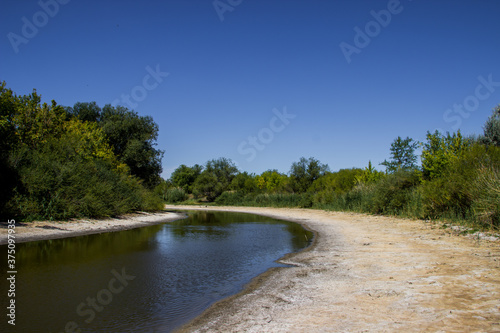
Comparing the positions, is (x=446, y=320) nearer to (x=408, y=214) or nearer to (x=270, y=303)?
(x=270, y=303)

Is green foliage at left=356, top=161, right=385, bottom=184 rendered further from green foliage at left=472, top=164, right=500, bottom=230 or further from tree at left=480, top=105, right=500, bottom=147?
green foliage at left=472, top=164, right=500, bottom=230

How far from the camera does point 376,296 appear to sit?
6.15 meters

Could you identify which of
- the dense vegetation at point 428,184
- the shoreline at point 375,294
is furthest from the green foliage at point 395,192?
the shoreline at point 375,294

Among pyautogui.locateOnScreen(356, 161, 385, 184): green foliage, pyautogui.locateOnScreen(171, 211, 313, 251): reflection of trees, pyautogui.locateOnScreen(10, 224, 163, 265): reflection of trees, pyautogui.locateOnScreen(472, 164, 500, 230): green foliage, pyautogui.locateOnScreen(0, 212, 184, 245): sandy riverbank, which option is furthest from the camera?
pyautogui.locateOnScreen(356, 161, 385, 184): green foliage

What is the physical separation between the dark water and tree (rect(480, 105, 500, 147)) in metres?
24.4

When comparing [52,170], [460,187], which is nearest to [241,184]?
[52,170]

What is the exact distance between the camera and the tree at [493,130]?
28.4m

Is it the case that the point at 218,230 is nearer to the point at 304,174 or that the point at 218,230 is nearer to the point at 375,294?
the point at 375,294

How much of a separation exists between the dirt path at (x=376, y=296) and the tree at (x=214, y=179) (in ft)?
Result: 239

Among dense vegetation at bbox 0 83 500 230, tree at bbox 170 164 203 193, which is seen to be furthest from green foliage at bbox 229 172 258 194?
dense vegetation at bbox 0 83 500 230

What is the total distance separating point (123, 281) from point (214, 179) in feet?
245

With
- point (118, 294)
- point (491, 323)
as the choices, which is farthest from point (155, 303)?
point (491, 323)

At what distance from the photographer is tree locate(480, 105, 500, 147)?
28359 millimetres

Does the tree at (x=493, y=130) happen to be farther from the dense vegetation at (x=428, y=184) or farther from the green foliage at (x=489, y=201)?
the green foliage at (x=489, y=201)
